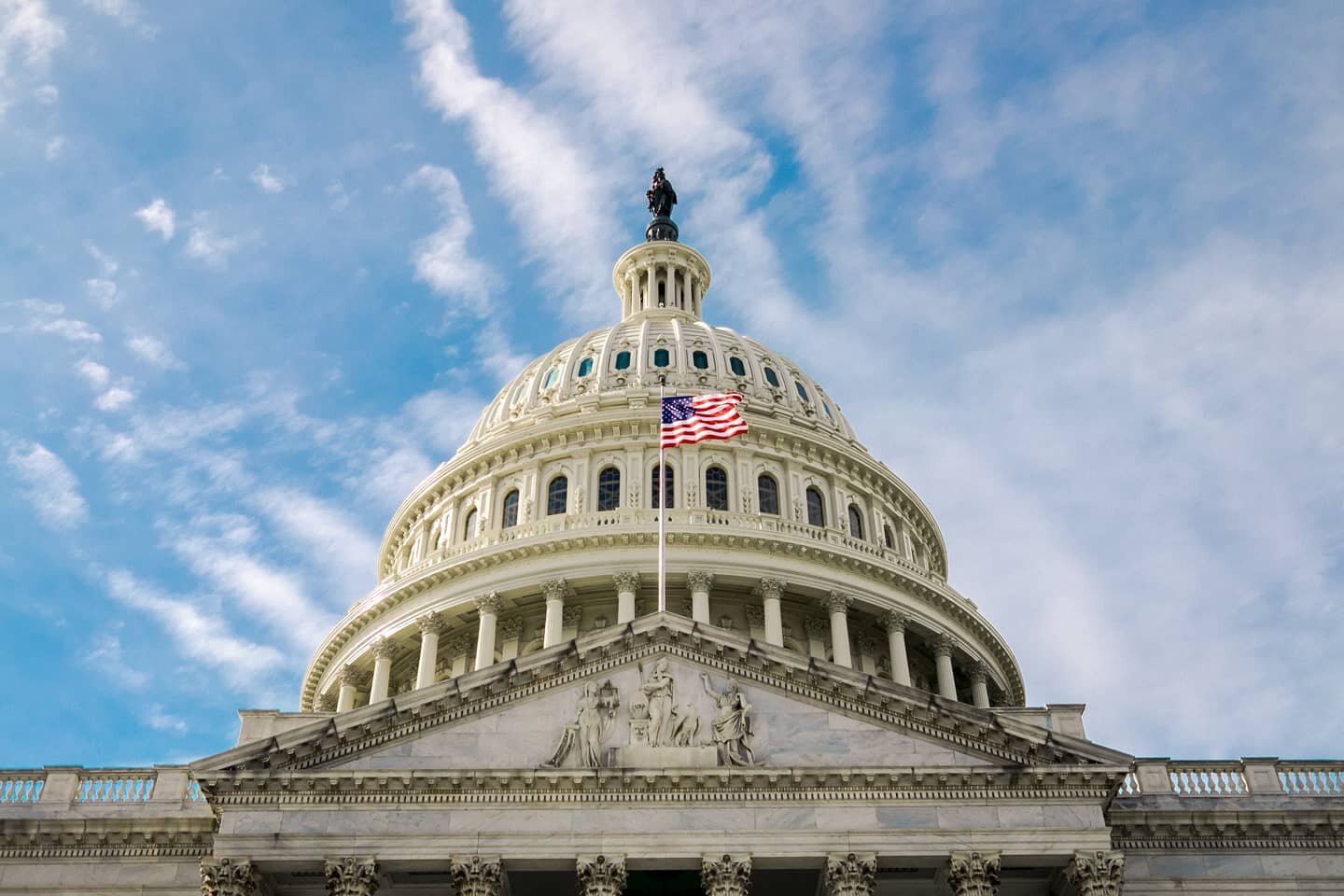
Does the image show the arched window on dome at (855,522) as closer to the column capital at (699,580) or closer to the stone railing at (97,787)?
the column capital at (699,580)

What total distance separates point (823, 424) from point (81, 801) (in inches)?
1542

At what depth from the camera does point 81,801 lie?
39.1 metres

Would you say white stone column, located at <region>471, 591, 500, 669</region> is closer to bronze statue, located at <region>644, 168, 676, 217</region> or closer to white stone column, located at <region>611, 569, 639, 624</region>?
white stone column, located at <region>611, 569, 639, 624</region>

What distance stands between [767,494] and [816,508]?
2.42 m

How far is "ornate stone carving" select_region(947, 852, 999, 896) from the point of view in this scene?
33844 mm

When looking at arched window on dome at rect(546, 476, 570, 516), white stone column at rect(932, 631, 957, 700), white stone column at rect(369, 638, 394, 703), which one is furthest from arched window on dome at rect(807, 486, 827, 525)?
white stone column at rect(369, 638, 394, 703)

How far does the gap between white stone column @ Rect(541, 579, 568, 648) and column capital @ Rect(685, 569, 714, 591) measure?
4.89m

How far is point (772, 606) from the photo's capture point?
2275 inches

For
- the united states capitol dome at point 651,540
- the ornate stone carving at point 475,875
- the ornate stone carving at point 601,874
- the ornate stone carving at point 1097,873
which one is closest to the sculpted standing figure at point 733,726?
the ornate stone carving at point 601,874

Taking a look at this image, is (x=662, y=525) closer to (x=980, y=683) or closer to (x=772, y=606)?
(x=772, y=606)

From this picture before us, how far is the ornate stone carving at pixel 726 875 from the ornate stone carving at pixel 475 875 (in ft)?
15.6

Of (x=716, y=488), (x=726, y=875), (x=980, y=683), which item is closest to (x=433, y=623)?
(x=716, y=488)

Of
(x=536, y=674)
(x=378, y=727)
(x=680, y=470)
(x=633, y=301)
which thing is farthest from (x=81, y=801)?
(x=633, y=301)

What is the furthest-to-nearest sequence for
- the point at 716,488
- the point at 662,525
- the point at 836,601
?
the point at 716,488, the point at 836,601, the point at 662,525
